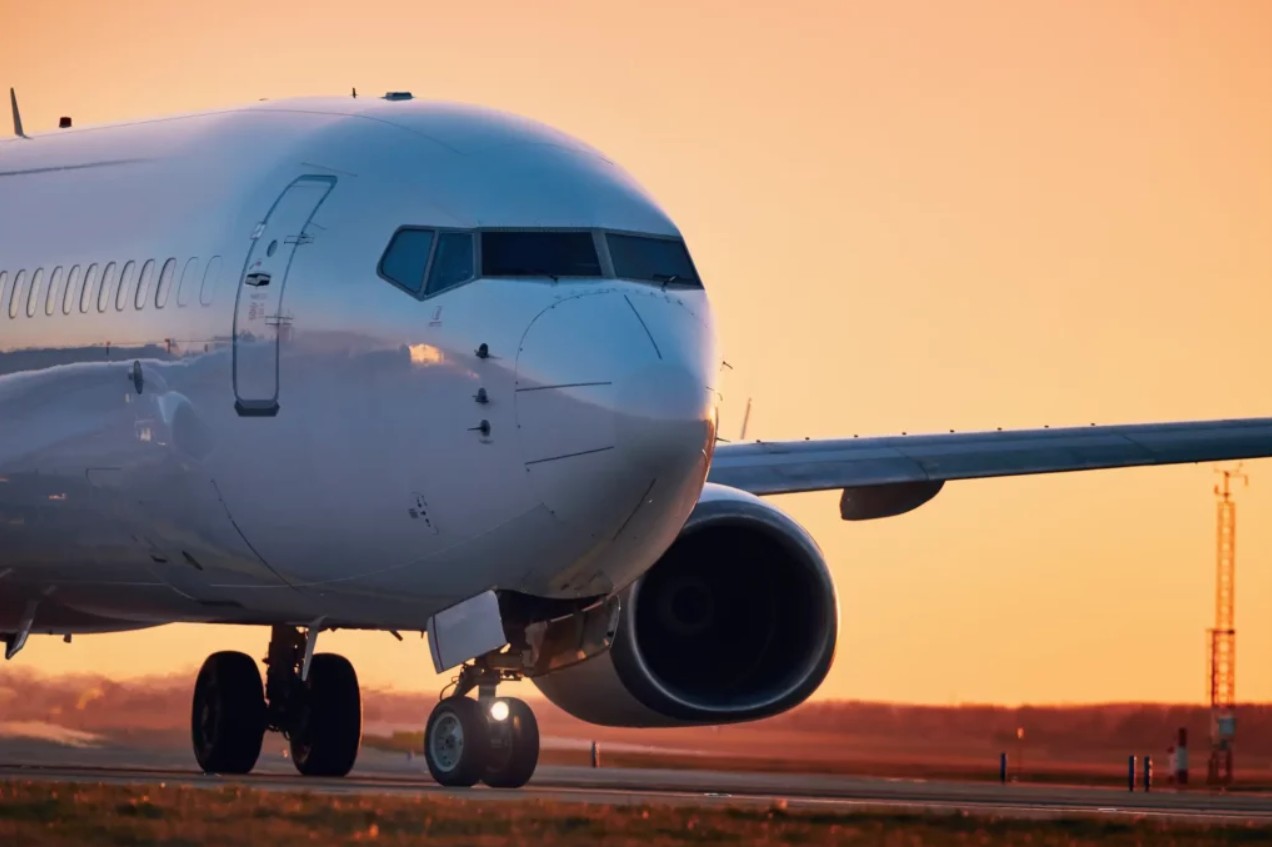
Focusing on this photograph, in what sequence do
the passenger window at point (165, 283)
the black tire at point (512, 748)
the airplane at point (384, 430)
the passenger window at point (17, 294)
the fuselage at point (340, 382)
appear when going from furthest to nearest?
the passenger window at point (17, 294), the passenger window at point (165, 283), the black tire at point (512, 748), the airplane at point (384, 430), the fuselage at point (340, 382)

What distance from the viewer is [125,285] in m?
24.9

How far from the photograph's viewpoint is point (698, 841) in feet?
61.9

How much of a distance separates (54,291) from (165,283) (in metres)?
1.96

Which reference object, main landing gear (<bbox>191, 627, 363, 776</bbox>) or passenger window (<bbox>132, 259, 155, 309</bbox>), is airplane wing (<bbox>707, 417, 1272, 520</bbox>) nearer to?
main landing gear (<bbox>191, 627, 363, 776</bbox>)

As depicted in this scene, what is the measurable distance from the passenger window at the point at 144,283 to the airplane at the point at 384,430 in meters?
0.10

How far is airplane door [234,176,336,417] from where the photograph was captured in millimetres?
22969

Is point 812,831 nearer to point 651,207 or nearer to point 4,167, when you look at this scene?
point 651,207

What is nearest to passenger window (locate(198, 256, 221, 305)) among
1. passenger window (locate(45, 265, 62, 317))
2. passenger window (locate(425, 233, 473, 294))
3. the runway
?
passenger window (locate(425, 233, 473, 294))

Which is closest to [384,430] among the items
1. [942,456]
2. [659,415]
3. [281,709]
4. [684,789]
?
[659,415]

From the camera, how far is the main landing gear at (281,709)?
26.8m

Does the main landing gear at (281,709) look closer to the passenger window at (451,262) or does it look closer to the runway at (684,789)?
the runway at (684,789)

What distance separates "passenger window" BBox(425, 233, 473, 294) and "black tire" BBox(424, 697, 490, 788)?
2934mm

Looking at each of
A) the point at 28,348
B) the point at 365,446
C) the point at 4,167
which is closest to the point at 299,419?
the point at 365,446

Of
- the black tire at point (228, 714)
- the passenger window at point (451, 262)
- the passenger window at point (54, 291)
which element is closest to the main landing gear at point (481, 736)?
the passenger window at point (451, 262)
